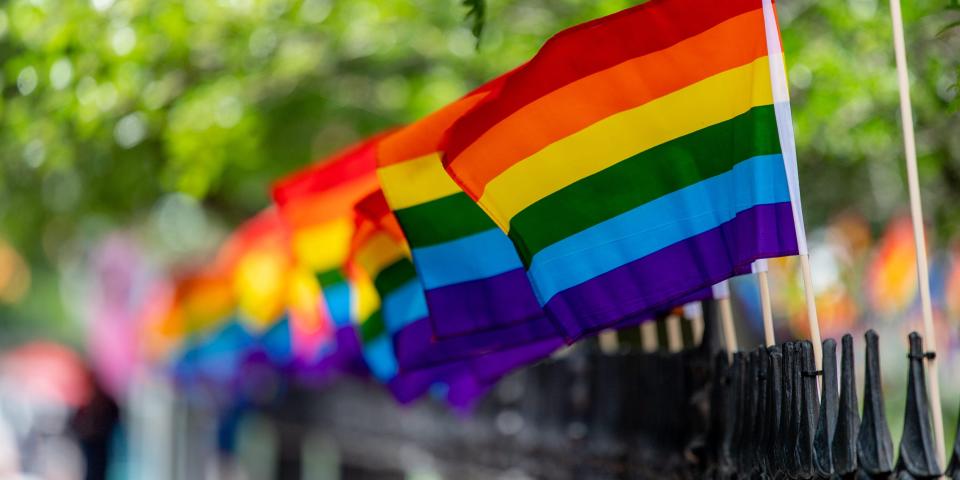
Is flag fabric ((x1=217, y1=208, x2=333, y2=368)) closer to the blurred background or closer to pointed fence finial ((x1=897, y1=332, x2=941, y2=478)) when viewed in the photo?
the blurred background

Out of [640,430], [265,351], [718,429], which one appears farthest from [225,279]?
[718,429]

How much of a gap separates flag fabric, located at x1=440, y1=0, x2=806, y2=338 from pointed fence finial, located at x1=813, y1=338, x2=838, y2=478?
60cm

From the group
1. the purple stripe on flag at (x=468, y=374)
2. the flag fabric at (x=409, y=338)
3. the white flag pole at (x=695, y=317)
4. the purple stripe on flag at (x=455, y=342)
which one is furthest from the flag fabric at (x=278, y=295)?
the white flag pole at (x=695, y=317)

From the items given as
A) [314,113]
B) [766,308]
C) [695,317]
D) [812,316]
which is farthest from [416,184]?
[314,113]

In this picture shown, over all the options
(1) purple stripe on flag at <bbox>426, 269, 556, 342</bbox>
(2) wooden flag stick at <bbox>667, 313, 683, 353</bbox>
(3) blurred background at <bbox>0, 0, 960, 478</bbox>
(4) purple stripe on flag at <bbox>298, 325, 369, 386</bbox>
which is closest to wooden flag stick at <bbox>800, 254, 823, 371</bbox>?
(3) blurred background at <bbox>0, 0, 960, 478</bbox>

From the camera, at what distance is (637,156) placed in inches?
247

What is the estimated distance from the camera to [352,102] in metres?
15.5

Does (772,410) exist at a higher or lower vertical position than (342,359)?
lower

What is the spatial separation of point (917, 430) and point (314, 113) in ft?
37.0

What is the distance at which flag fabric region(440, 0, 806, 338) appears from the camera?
5.98 metres

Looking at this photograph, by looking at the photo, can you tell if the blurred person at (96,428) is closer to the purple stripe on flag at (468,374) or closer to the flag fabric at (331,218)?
the flag fabric at (331,218)

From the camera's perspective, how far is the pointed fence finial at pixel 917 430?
4836mm

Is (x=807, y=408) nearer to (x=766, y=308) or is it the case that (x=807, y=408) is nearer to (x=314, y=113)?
(x=766, y=308)

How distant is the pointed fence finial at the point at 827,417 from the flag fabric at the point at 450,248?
2.09 metres
